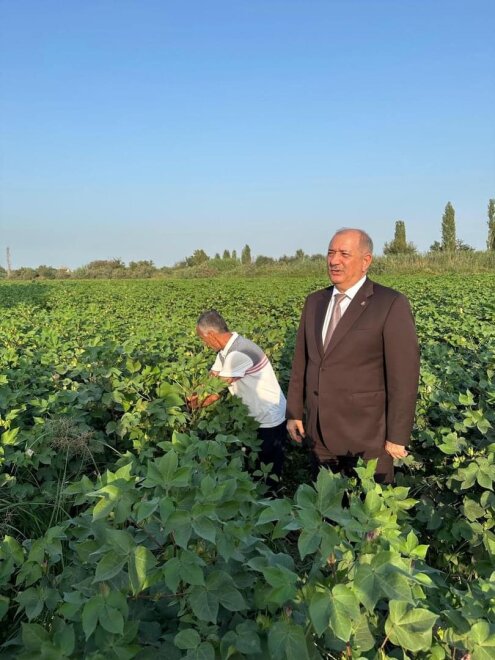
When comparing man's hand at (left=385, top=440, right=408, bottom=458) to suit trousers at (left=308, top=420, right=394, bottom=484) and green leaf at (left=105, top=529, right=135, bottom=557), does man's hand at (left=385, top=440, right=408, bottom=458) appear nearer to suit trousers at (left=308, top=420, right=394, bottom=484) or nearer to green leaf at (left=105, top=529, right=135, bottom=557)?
suit trousers at (left=308, top=420, right=394, bottom=484)

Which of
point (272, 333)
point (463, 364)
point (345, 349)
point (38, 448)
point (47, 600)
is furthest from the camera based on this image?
point (272, 333)

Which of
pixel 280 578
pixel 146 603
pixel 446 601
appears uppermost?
pixel 280 578

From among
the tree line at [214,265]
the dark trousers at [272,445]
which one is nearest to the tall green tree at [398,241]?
the tree line at [214,265]

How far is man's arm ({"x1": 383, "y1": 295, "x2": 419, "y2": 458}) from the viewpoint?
9.53 feet

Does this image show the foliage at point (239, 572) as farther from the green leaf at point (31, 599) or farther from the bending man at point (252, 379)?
the bending man at point (252, 379)

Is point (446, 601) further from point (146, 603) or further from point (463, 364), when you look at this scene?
point (463, 364)

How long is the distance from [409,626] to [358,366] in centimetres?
199

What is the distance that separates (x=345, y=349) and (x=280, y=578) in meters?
2.01

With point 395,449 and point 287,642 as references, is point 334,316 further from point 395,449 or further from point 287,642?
point 287,642

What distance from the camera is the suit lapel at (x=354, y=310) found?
9.84 feet

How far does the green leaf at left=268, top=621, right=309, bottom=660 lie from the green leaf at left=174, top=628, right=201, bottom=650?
17 cm

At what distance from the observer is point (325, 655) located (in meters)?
1.26

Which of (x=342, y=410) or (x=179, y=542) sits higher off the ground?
(x=179, y=542)

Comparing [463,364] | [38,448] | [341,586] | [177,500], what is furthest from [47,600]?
[463,364]
